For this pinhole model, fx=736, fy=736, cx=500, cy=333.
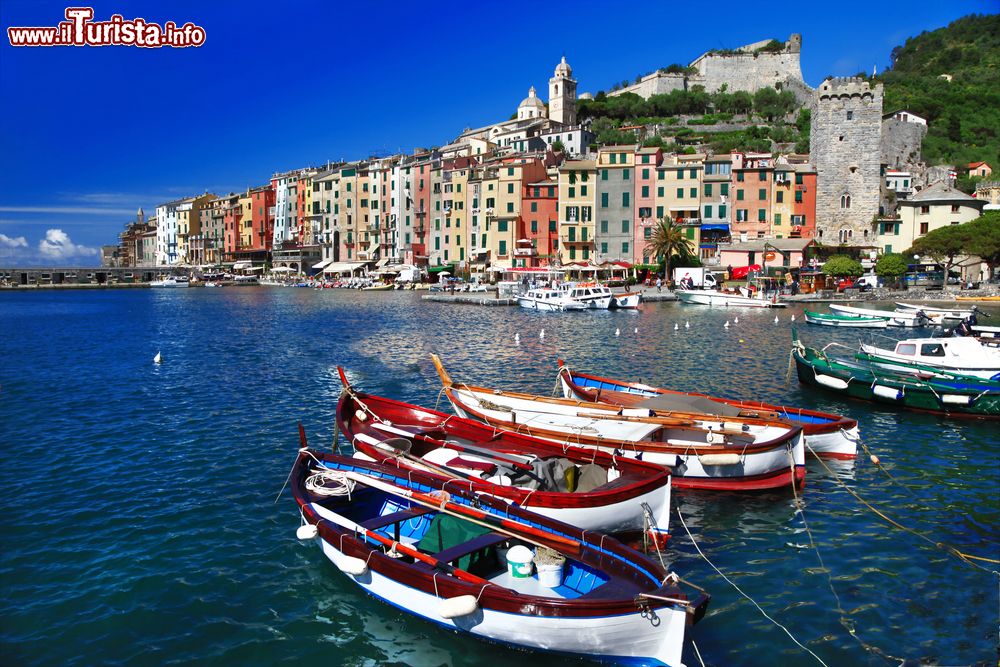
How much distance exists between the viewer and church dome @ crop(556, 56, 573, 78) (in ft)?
402

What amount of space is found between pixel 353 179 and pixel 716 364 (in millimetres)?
88736

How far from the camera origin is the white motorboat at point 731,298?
55906 millimetres

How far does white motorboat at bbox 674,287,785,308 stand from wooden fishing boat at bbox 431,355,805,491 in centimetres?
4253

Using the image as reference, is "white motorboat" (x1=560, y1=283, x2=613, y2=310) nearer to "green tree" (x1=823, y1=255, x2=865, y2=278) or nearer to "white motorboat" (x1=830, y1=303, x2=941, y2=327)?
"white motorboat" (x1=830, y1=303, x2=941, y2=327)

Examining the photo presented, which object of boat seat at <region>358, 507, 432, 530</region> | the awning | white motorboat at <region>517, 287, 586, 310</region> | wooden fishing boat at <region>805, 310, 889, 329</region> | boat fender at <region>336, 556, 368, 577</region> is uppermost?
the awning

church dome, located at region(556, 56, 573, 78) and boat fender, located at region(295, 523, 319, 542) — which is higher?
church dome, located at region(556, 56, 573, 78)

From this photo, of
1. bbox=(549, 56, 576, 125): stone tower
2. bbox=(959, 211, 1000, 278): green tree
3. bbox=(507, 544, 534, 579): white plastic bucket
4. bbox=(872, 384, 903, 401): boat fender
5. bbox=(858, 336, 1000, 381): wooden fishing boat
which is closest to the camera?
bbox=(507, 544, 534, 579): white plastic bucket

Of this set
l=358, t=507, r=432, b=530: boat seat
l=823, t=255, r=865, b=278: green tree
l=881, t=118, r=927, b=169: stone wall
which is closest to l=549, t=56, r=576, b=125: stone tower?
l=881, t=118, r=927, b=169: stone wall

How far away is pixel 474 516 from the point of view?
10.6m

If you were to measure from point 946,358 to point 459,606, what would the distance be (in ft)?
73.5

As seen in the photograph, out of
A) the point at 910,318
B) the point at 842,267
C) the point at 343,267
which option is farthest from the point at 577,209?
the point at 343,267

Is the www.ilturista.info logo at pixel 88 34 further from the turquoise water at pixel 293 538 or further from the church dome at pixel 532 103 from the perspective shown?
the church dome at pixel 532 103

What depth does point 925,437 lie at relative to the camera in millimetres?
19281

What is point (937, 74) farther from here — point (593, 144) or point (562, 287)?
point (562, 287)
